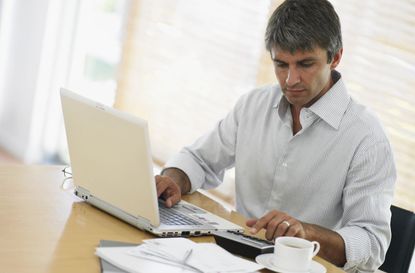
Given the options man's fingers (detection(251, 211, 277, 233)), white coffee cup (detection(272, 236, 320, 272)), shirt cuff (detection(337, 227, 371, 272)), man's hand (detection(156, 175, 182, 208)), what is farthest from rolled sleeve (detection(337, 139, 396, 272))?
man's hand (detection(156, 175, 182, 208))

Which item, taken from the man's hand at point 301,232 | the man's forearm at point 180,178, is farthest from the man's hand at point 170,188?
the man's hand at point 301,232

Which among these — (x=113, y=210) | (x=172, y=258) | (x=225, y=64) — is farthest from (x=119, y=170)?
(x=225, y=64)

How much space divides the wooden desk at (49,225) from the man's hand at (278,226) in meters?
0.09

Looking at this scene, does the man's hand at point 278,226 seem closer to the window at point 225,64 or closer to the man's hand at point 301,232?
the man's hand at point 301,232

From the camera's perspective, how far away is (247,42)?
161 inches

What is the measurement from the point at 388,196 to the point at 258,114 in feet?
1.85

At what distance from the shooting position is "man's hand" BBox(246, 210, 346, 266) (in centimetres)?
196

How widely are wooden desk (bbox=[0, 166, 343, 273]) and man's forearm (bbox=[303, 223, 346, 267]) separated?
0.10 m

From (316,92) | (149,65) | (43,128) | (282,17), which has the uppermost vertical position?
(282,17)

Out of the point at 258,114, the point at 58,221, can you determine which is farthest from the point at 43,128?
the point at 58,221

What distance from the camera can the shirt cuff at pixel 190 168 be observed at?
250cm

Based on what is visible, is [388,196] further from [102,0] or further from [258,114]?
[102,0]

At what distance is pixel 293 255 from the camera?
1.75m

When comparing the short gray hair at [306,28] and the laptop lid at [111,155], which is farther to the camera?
the short gray hair at [306,28]
